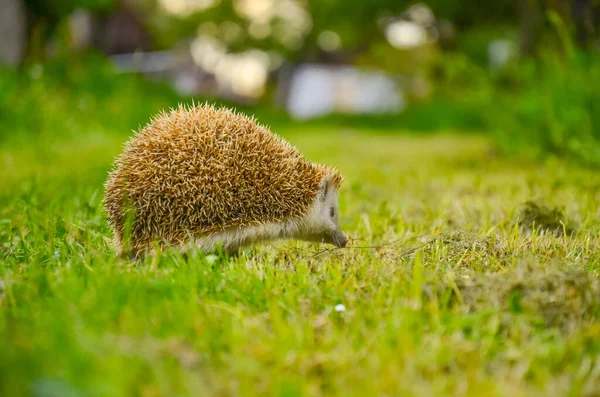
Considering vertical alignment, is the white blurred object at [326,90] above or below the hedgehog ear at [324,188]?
below

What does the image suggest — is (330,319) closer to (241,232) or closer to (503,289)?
(503,289)

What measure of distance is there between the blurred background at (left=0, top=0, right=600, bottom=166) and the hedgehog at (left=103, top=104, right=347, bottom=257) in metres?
3.30

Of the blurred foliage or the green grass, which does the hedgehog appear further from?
the blurred foliage

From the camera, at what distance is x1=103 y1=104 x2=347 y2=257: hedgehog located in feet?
9.84

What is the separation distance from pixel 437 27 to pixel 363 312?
55.4ft

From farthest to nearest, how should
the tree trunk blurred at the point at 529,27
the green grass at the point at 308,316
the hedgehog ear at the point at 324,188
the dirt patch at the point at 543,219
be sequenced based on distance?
the tree trunk blurred at the point at 529,27
the dirt patch at the point at 543,219
the hedgehog ear at the point at 324,188
the green grass at the point at 308,316

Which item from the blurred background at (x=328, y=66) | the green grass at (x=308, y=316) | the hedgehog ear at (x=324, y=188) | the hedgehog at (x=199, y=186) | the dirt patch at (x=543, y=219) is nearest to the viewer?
the green grass at (x=308, y=316)

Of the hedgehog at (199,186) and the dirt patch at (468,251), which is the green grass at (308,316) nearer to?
the dirt patch at (468,251)

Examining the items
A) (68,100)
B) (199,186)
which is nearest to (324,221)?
(199,186)

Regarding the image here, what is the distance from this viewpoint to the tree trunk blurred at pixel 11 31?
10.6 m

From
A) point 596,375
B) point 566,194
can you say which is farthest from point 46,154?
point 596,375

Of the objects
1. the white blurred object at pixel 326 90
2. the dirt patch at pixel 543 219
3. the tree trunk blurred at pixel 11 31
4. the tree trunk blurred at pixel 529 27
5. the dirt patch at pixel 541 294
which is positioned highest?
the tree trunk blurred at pixel 529 27

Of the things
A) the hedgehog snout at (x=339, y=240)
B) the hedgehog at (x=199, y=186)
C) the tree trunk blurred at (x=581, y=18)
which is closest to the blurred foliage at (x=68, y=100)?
the hedgehog at (x=199, y=186)

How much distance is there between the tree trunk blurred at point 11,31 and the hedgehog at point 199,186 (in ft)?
28.3
